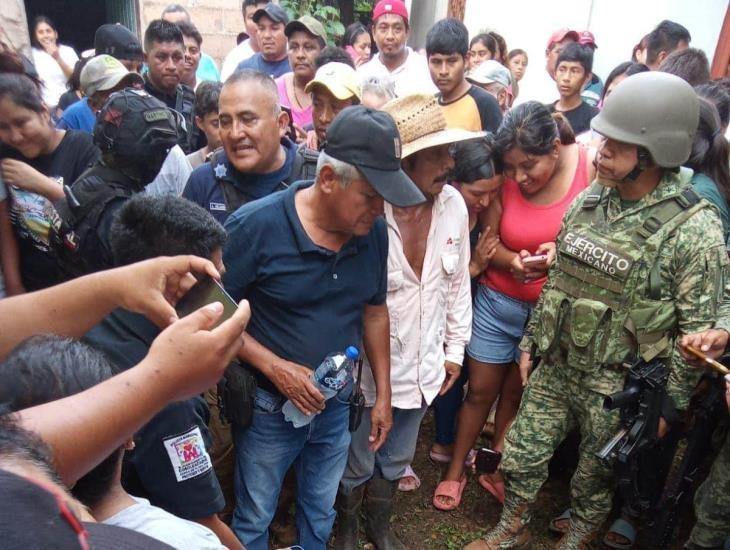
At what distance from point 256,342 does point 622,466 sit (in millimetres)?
1713

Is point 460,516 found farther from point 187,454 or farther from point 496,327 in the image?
point 187,454

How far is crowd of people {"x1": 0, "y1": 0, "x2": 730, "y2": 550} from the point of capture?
1.48 m

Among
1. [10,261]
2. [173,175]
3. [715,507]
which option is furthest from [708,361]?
[10,261]

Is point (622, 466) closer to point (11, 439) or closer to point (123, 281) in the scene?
point (123, 281)

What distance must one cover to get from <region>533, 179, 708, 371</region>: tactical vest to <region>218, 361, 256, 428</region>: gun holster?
143 centimetres

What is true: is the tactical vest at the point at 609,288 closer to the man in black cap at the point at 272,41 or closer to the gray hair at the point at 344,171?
the gray hair at the point at 344,171

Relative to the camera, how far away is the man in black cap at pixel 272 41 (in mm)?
5262

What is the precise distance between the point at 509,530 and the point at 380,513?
0.69 metres

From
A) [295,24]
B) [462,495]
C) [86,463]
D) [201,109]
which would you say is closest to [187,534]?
[86,463]

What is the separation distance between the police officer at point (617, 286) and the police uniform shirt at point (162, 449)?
1.74 m

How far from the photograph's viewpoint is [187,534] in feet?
3.89

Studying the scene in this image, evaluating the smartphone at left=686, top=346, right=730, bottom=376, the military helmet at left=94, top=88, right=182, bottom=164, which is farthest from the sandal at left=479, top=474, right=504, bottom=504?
the military helmet at left=94, top=88, right=182, bottom=164

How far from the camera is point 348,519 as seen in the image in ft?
9.45

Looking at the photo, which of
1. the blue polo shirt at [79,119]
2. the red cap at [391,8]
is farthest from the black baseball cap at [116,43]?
the red cap at [391,8]
